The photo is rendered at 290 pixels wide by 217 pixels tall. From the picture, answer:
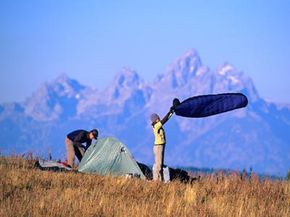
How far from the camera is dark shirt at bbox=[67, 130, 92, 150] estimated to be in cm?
2188

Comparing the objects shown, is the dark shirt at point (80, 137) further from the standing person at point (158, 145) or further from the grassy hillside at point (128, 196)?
the grassy hillside at point (128, 196)

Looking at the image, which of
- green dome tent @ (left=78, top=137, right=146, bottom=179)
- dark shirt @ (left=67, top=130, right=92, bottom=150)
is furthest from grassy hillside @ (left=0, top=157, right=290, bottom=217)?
dark shirt @ (left=67, top=130, right=92, bottom=150)

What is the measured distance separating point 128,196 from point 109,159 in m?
7.15

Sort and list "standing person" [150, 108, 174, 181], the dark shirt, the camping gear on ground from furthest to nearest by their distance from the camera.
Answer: the dark shirt, the camping gear on ground, "standing person" [150, 108, 174, 181]

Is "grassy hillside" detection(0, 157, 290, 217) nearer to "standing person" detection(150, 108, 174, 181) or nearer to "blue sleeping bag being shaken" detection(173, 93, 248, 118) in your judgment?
"standing person" detection(150, 108, 174, 181)

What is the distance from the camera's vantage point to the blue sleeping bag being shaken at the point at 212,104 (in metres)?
20.3

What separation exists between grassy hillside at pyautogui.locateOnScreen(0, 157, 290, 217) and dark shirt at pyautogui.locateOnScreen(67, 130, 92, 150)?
3.75 meters

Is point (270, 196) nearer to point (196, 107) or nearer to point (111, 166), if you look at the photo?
point (196, 107)

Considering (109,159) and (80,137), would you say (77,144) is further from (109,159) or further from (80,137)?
(109,159)

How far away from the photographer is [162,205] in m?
13.4

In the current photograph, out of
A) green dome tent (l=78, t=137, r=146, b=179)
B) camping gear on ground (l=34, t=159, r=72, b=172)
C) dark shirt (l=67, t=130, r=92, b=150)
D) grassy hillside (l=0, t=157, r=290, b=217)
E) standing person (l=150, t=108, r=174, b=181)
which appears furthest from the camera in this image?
dark shirt (l=67, t=130, r=92, b=150)

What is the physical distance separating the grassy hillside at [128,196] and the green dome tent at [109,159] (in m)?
3.23

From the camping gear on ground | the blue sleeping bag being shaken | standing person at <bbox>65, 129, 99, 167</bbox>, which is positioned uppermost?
the blue sleeping bag being shaken

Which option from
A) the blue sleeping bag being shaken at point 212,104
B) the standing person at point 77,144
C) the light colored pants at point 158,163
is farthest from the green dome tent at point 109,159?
the blue sleeping bag being shaken at point 212,104
